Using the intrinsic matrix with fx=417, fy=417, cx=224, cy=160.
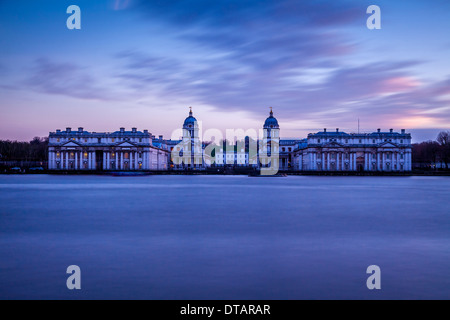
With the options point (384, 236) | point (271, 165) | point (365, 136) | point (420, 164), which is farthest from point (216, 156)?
point (384, 236)

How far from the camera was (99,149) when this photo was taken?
119125 mm

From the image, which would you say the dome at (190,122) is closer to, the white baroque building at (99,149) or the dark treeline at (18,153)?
the white baroque building at (99,149)

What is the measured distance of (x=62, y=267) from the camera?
1059 centimetres

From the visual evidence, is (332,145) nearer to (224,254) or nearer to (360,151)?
(360,151)

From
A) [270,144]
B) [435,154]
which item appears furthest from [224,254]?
[435,154]

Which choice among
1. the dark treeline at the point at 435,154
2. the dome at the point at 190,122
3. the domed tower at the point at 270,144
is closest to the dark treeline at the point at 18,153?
the dome at the point at 190,122

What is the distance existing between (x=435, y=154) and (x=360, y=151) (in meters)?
33.8

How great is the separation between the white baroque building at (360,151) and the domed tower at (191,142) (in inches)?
1440

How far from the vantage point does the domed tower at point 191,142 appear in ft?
449

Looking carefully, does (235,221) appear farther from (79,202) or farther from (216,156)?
(216,156)

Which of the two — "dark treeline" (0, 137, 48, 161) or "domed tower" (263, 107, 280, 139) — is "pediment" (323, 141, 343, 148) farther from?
"dark treeline" (0, 137, 48, 161)

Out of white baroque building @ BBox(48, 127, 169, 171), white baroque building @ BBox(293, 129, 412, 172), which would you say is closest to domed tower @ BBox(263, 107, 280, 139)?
white baroque building @ BBox(293, 129, 412, 172)

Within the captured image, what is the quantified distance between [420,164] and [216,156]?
274ft
